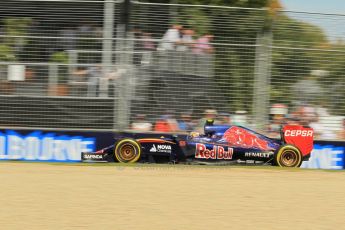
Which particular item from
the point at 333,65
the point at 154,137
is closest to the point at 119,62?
the point at 154,137

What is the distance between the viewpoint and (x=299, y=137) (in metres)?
10.4

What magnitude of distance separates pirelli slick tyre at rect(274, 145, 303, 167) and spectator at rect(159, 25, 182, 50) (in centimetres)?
277

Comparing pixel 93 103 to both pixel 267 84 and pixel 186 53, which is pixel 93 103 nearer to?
pixel 186 53

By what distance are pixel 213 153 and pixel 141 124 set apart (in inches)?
59.9

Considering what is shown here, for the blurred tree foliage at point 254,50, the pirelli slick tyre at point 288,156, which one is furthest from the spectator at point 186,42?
the pirelli slick tyre at point 288,156

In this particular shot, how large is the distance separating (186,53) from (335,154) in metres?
3.43

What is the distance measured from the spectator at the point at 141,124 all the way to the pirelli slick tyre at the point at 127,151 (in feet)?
2.10

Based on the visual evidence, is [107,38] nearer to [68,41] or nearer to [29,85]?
[68,41]

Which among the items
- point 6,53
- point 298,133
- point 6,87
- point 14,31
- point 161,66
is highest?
point 14,31

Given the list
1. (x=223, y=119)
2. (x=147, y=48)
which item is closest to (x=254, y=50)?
(x=223, y=119)

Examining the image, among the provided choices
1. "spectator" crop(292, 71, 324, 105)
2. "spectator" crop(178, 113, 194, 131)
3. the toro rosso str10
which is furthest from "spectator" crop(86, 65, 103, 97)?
"spectator" crop(292, 71, 324, 105)

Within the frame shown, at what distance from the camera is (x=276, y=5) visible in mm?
12602

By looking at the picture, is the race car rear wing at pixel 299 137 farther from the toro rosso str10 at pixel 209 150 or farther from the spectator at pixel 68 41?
the spectator at pixel 68 41

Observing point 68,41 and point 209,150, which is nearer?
point 209,150
